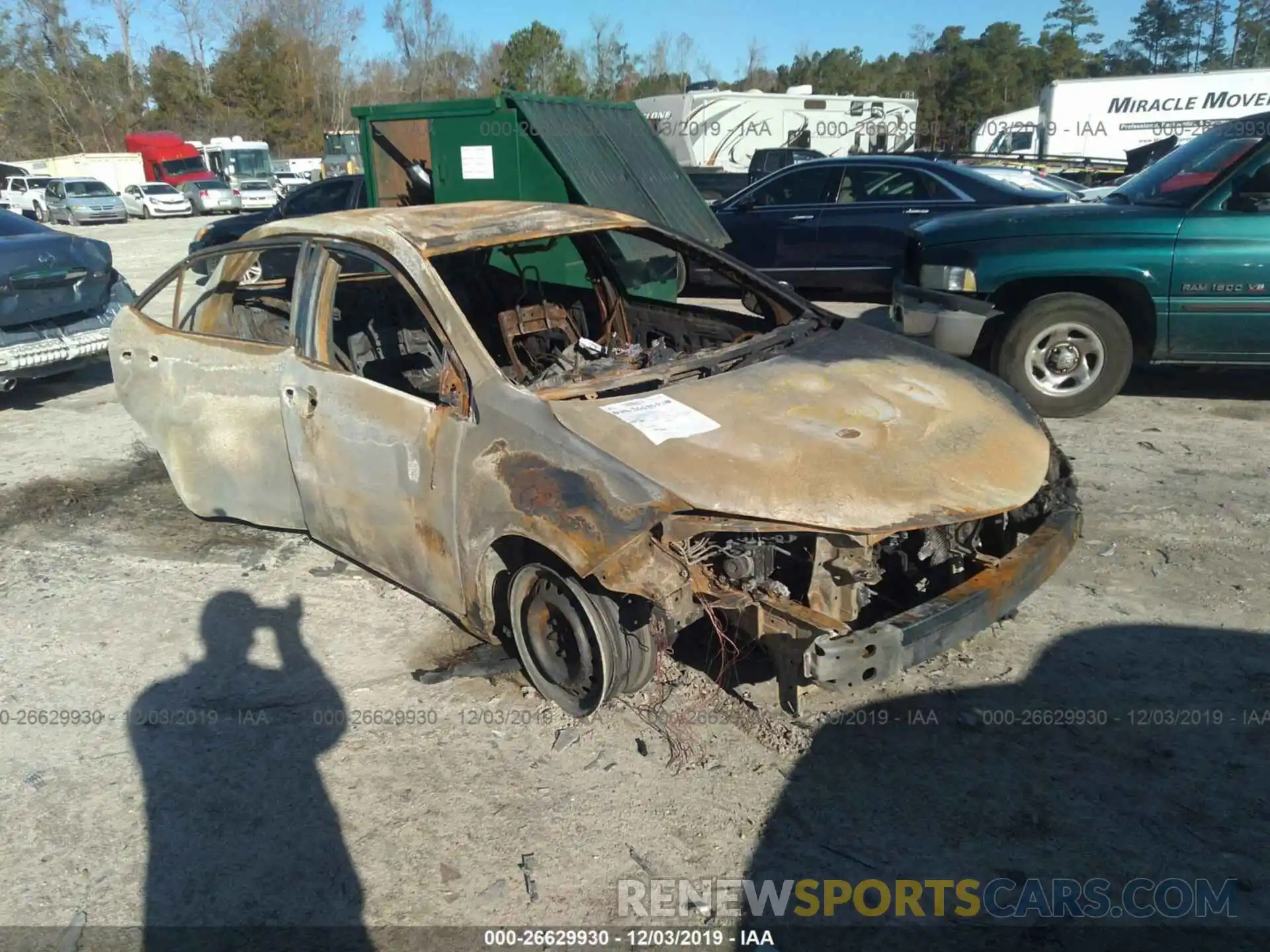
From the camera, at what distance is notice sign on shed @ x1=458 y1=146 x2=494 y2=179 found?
27.9 feet

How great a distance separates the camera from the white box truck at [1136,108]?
23.1m

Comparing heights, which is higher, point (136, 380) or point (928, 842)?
point (136, 380)

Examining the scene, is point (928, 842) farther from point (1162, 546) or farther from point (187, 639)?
point (187, 639)

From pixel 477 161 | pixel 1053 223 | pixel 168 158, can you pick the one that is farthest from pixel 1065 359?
pixel 168 158

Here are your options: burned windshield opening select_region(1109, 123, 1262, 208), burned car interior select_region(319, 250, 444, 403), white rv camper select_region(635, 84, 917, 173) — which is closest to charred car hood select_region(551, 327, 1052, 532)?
burned car interior select_region(319, 250, 444, 403)

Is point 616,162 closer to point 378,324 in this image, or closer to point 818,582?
point 378,324

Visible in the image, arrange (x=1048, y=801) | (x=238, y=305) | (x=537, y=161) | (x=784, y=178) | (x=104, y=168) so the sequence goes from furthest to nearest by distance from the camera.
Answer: (x=104, y=168) < (x=784, y=178) < (x=537, y=161) < (x=238, y=305) < (x=1048, y=801)

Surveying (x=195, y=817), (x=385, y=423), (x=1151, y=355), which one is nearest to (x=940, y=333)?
(x=1151, y=355)

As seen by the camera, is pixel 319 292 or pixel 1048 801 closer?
pixel 1048 801

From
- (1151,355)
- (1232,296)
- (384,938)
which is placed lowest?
(384,938)

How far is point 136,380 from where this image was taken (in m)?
4.61

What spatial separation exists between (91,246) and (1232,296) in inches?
314

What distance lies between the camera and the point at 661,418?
10.4 ft

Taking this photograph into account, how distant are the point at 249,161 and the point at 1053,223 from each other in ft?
127
